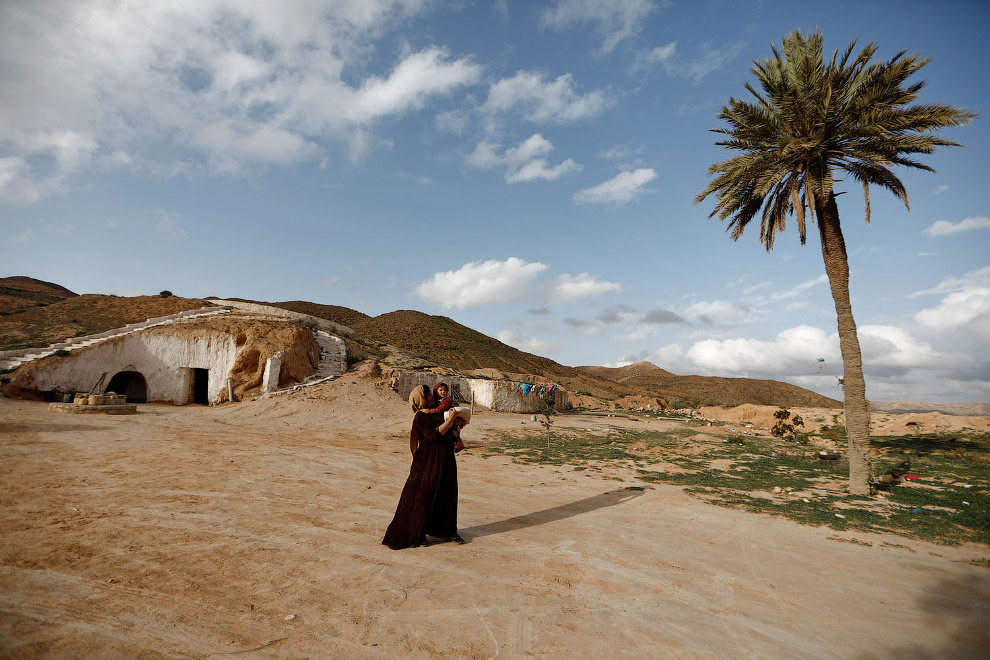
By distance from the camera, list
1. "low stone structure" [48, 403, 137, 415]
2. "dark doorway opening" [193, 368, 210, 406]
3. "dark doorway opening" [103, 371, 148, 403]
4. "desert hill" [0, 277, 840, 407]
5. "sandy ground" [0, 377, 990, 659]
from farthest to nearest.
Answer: "desert hill" [0, 277, 840, 407] → "dark doorway opening" [103, 371, 148, 403] → "dark doorway opening" [193, 368, 210, 406] → "low stone structure" [48, 403, 137, 415] → "sandy ground" [0, 377, 990, 659]

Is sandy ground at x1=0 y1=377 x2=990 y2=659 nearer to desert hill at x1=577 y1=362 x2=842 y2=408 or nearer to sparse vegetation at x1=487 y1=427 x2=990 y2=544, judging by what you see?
sparse vegetation at x1=487 y1=427 x2=990 y2=544

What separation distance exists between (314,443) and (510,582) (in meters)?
11.1

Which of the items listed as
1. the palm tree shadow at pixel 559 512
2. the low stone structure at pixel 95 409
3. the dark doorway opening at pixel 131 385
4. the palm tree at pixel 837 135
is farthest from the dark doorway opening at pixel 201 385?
the palm tree at pixel 837 135

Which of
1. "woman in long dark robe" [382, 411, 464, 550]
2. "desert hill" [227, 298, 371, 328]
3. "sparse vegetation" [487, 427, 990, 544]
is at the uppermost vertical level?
"desert hill" [227, 298, 371, 328]

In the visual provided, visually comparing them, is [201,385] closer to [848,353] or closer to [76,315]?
[76,315]

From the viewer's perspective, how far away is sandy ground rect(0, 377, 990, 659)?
3.40m

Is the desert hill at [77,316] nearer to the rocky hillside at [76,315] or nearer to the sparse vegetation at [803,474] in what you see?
the rocky hillside at [76,315]

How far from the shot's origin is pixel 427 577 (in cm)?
457

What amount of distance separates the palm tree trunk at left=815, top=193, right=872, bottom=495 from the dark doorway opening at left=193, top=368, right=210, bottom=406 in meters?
27.0

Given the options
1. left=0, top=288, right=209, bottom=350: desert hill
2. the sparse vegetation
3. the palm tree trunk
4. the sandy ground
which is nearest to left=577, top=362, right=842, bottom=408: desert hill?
the sparse vegetation

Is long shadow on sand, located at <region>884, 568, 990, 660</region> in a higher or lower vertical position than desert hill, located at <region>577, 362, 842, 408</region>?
lower

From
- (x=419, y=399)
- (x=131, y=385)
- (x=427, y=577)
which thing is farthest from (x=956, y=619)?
(x=131, y=385)

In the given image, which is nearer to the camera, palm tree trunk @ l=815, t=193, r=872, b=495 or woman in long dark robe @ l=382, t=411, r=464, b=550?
woman in long dark robe @ l=382, t=411, r=464, b=550

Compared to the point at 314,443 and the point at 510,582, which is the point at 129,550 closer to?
the point at 510,582
